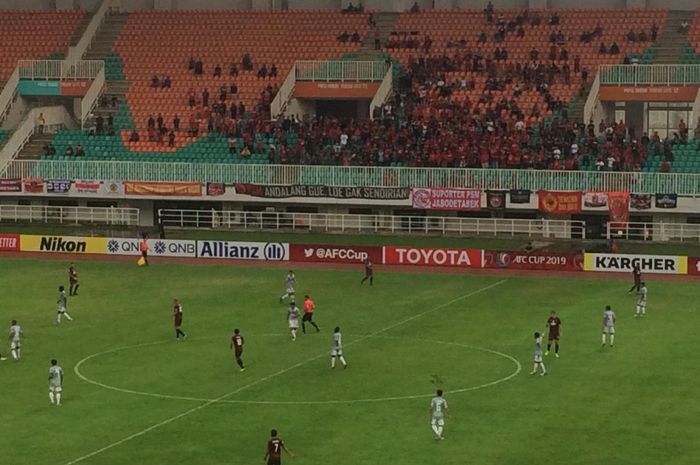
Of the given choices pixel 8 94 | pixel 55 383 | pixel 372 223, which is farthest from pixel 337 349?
pixel 8 94

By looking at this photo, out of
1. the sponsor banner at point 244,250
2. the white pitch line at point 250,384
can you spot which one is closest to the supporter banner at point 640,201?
the white pitch line at point 250,384

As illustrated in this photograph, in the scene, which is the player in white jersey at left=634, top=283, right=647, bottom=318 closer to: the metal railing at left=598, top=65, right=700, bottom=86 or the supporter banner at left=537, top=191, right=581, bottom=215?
the supporter banner at left=537, top=191, right=581, bottom=215

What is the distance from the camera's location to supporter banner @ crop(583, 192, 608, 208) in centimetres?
8394

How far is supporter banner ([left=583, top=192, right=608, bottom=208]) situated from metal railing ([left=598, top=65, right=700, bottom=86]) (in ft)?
34.5

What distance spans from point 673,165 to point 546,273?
12.9 metres

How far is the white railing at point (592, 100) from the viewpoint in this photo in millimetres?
90750

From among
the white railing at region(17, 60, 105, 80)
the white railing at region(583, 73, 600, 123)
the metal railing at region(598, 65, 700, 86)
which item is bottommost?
the white railing at region(583, 73, 600, 123)

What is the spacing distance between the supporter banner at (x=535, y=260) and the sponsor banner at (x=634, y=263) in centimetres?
53

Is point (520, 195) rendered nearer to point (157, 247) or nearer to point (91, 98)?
point (157, 247)

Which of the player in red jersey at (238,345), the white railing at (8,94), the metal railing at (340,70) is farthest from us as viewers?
the white railing at (8,94)

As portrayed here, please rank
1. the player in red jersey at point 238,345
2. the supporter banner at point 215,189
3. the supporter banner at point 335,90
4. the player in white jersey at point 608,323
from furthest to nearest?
the supporter banner at point 335,90 < the supporter banner at point 215,189 < the player in white jersey at point 608,323 < the player in red jersey at point 238,345

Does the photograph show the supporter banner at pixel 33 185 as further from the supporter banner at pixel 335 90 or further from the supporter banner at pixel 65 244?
the supporter banner at pixel 335 90

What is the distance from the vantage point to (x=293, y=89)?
9794 centimetres

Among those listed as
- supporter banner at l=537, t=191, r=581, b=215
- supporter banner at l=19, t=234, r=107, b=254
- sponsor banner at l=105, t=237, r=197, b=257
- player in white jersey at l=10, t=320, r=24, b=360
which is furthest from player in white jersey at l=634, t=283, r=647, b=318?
supporter banner at l=19, t=234, r=107, b=254
